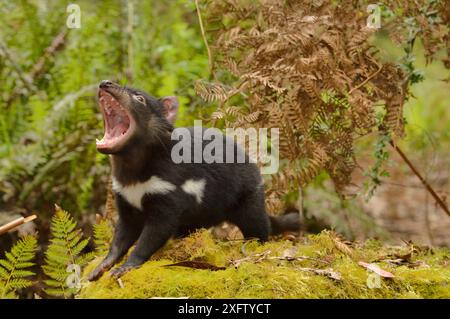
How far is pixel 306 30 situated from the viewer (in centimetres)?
456

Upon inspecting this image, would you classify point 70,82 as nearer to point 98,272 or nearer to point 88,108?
point 88,108

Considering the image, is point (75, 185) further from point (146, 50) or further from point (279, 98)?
point (279, 98)

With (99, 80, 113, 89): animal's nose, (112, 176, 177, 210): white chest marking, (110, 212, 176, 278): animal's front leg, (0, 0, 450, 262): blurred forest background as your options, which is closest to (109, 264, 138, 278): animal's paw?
(110, 212, 176, 278): animal's front leg

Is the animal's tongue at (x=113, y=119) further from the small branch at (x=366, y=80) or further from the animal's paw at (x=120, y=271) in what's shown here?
the small branch at (x=366, y=80)

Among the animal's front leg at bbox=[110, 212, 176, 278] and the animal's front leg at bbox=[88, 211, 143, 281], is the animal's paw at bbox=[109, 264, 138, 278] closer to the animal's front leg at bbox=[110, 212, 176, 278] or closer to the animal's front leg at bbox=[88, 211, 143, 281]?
the animal's front leg at bbox=[110, 212, 176, 278]

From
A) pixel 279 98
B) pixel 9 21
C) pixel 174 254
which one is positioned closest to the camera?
pixel 174 254

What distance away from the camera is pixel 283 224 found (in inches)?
206

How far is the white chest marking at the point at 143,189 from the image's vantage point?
3.95 meters

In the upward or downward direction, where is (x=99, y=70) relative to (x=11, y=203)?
upward

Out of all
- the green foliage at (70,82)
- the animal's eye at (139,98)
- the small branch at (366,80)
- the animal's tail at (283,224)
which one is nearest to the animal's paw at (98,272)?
the animal's eye at (139,98)

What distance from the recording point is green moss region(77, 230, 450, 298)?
3.29m

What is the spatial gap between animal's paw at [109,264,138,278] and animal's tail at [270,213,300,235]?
1.85 m

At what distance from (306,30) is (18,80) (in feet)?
13.1
